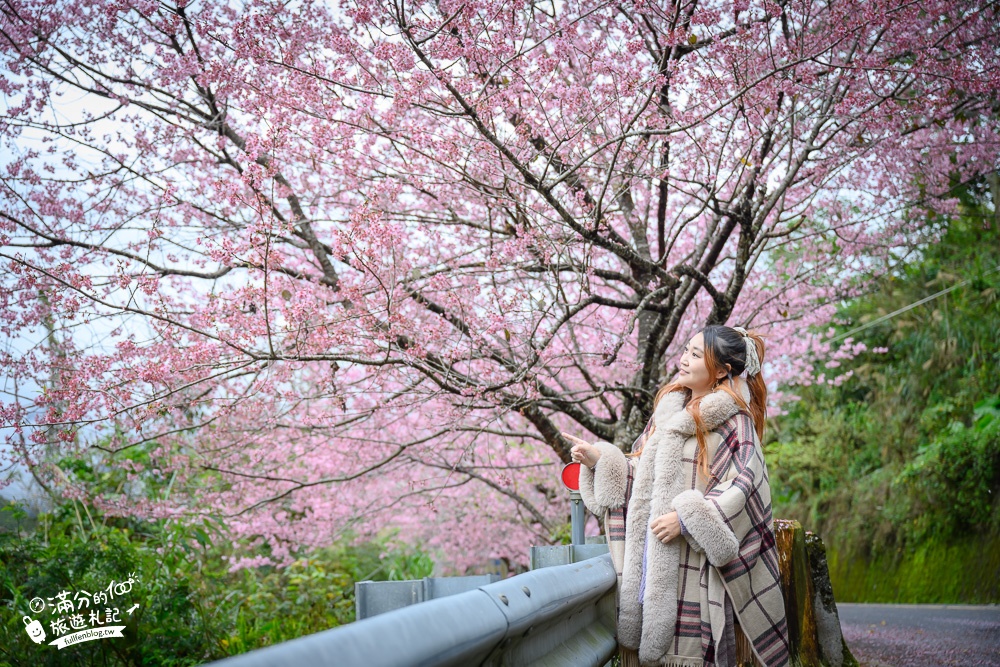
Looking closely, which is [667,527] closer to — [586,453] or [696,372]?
[586,453]

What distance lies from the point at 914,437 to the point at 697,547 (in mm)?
12557

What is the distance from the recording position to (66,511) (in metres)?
8.06

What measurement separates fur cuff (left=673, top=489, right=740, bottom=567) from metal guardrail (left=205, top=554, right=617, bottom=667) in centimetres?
41

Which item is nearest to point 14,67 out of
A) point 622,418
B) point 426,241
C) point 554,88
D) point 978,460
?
point 426,241

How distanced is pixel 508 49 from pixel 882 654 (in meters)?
6.12

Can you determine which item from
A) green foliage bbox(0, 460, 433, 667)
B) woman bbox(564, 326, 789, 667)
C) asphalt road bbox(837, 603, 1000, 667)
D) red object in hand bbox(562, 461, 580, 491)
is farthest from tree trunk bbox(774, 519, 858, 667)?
green foliage bbox(0, 460, 433, 667)

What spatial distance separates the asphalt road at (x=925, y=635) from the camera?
20.9ft

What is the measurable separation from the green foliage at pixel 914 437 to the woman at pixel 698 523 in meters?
7.14

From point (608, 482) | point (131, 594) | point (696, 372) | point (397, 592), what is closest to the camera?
point (397, 592)

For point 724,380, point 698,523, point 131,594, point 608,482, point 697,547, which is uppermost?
point 724,380

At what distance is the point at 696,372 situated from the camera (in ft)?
12.3

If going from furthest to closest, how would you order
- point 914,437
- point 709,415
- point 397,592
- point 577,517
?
point 914,437 < point 577,517 < point 709,415 < point 397,592

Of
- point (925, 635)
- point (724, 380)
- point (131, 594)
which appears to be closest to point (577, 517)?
point (724, 380)

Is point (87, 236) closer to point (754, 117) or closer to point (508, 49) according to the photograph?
point (508, 49)
